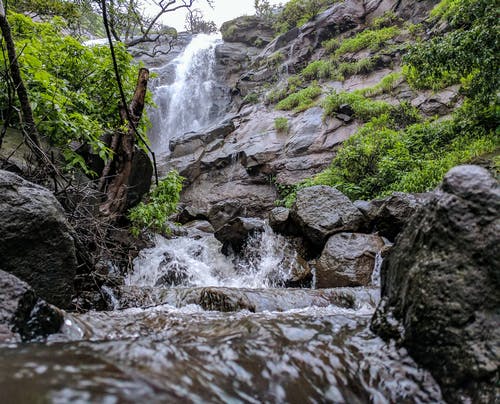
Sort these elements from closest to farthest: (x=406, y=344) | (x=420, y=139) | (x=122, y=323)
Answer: (x=406, y=344), (x=122, y=323), (x=420, y=139)

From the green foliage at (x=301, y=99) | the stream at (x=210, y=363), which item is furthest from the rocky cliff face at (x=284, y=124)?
the stream at (x=210, y=363)

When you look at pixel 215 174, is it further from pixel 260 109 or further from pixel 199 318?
pixel 199 318

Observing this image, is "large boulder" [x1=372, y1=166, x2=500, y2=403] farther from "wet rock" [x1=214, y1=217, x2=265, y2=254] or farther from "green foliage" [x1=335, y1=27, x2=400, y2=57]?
"green foliage" [x1=335, y1=27, x2=400, y2=57]

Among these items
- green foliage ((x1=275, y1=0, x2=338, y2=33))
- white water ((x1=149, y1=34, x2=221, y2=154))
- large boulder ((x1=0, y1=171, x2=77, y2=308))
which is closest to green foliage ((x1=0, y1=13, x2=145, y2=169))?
large boulder ((x1=0, y1=171, x2=77, y2=308))

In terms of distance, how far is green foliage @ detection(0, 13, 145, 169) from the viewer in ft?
16.5

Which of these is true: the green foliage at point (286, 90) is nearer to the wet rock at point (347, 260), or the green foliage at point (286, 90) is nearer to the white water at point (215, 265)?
the white water at point (215, 265)

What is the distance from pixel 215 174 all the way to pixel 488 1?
10995 mm

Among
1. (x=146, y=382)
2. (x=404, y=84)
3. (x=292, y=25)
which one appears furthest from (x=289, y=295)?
(x=292, y=25)

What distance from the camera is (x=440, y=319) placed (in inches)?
73.9

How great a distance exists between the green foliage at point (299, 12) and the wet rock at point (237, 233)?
62.2ft

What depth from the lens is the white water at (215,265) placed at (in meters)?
7.13

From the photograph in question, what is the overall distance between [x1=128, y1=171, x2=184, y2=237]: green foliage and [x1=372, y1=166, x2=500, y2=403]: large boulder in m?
5.13

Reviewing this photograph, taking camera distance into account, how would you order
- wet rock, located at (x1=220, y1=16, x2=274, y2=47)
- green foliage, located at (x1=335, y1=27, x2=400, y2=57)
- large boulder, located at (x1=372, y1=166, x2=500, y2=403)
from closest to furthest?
large boulder, located at (x1=372, y1=166, x2=500, y2=403)
green foliage, located at (x1=335, y1=27, x2=400, y2=57)
wet rock, located at (x1=220, y1=16, x2=274, y2=47)

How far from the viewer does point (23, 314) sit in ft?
6.68
